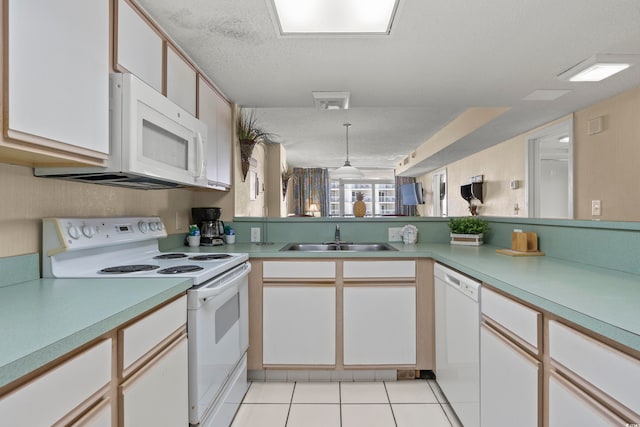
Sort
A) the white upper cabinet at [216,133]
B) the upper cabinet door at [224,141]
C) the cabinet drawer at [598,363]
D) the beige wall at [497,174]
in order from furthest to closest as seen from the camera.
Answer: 1. the beige wall at [497,174]
2. the upper cabinet door at [224,141]
3. the white upper cabinet at [216,133]
4. the cabinet drawer at [598,363]

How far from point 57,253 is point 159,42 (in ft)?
3.42

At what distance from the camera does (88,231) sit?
1439mm

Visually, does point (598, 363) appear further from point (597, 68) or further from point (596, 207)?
point (596, 207)

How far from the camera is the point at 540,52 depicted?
6.20ft

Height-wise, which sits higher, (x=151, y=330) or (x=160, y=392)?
(x=151, y=330)

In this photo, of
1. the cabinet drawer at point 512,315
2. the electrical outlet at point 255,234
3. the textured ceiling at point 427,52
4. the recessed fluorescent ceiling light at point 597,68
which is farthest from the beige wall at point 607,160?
the electrical outlet at point 255,234

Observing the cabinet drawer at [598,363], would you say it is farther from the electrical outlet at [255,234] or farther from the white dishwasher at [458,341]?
the electrical outlet at [255,234]

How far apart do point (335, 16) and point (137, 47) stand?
0.87m

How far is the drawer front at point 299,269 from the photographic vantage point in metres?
2.17


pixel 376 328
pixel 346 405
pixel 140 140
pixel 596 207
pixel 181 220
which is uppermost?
pixel 140 140

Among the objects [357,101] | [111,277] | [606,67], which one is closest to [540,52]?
[606,67]

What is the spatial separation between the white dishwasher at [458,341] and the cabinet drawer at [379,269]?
0.55 ft

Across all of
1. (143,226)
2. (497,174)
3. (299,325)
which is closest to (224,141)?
(143,226)

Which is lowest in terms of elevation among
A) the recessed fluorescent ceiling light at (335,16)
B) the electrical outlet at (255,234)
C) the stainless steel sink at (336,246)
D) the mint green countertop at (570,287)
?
the stainless steel sink at (336,246)
